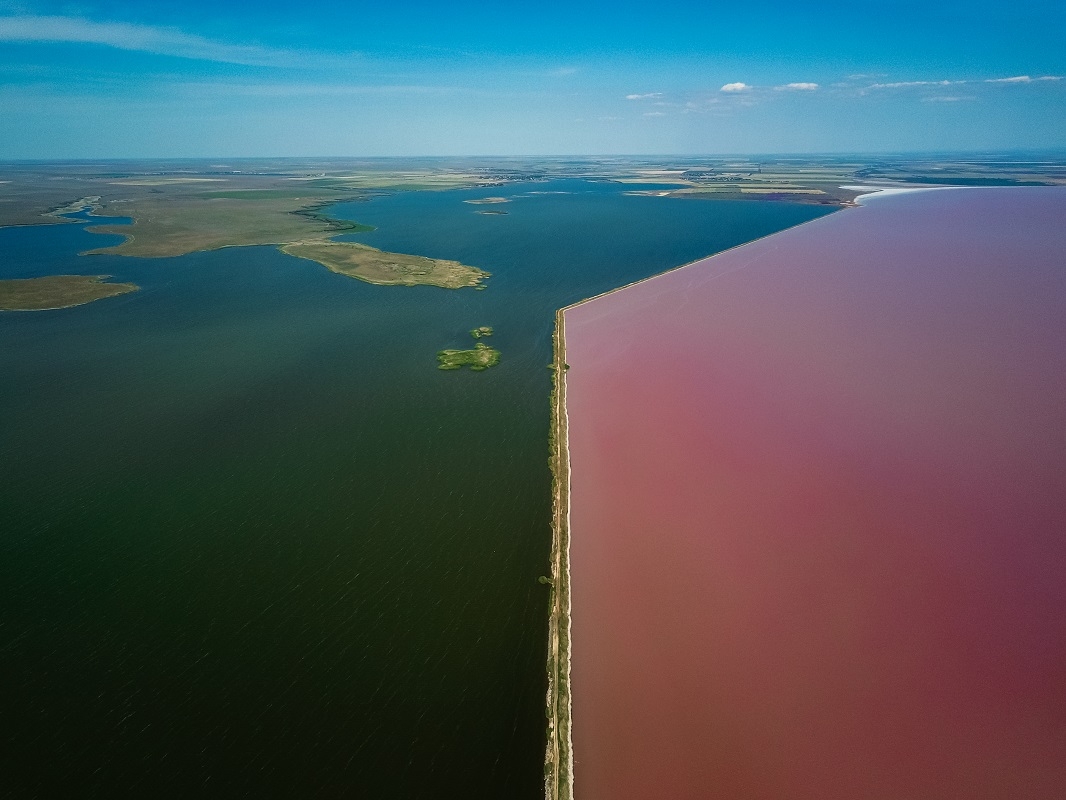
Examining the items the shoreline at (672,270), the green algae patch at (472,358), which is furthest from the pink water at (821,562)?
the shoreline at (672,270)

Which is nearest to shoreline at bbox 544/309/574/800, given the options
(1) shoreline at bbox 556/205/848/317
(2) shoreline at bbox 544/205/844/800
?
(2) shoreline at bbox 544/205/844/800

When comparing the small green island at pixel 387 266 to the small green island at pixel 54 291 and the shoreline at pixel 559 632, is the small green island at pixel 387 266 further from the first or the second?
the shoreline at pixel 559 632

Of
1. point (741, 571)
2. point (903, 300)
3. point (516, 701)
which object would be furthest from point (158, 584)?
point (903, 300)

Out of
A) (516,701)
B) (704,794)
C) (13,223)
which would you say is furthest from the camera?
(13,223)

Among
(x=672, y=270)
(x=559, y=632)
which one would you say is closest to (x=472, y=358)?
(x=559, y=632)

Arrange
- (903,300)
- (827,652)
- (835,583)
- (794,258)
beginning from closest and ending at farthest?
(827,652) → (835,583) → (903,300) → (794,258)

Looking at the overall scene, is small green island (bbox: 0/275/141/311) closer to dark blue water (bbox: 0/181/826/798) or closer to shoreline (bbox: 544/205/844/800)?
dark blue water (bbox: 0/181/826/798)

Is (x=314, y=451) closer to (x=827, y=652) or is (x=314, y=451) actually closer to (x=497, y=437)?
(x=497, y=437)
